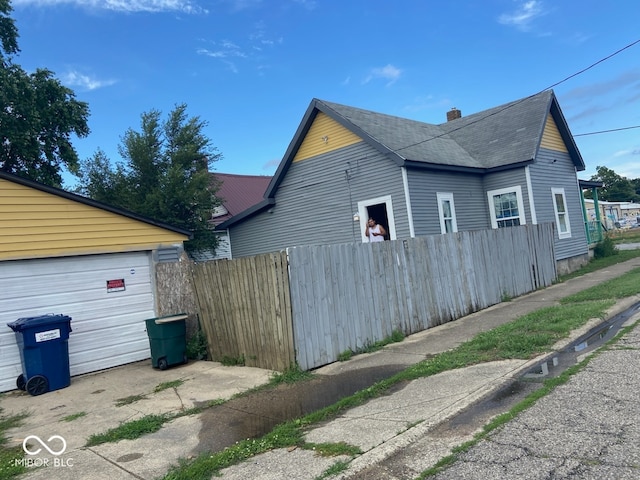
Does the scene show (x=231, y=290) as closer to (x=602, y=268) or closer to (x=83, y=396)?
(x=83, y=396)

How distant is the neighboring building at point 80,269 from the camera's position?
→ 820 cm

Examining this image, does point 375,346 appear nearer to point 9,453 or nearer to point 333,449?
point 333,449

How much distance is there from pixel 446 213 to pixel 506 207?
3.01 metres

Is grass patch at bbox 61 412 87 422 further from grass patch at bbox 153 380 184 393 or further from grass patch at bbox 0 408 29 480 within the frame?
grass patch at bbox 153 380 184 393

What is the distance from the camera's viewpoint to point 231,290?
8.20 m

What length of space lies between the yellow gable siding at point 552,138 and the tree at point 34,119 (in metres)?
17.8

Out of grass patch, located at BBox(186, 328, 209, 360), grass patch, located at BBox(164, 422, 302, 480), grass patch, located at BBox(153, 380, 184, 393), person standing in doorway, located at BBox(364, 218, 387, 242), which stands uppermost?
person standing in doorway, located at BBox(364, 218, 387, 242)

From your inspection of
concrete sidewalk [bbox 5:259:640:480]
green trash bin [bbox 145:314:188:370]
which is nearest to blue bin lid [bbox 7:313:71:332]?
concrete sidewalk [bbox 5:259:640:480]

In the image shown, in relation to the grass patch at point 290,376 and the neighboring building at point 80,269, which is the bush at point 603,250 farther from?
the neighboring building at point 80,269

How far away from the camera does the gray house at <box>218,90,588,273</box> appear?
1405cm

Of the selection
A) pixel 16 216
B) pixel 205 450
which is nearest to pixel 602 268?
pixel 205 450

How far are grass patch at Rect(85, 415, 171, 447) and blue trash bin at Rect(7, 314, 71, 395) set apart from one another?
3.09 m

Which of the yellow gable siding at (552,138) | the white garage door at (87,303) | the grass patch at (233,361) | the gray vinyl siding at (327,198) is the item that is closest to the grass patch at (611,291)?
the gray vinyl siding at (327,198)

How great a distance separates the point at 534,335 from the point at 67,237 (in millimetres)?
8401
